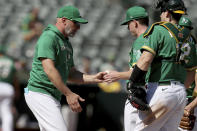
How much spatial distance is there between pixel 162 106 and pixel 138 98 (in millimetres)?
260

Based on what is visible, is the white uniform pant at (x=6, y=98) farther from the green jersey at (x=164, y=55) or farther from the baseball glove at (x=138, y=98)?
the green jersey at (x=164, y=55)

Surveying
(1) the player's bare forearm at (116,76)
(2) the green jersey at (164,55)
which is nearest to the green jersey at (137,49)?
(1) the player's bare forearm at (116,76)

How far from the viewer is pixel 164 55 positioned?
400 centimetres

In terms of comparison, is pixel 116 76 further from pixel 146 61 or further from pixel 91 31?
pixel 91 31

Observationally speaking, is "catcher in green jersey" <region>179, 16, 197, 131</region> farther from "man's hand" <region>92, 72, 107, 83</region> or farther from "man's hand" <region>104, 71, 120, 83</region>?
"man's hand" <region>92, 72, 107, 83</region>

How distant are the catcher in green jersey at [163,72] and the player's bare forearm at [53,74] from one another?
80 centimetres

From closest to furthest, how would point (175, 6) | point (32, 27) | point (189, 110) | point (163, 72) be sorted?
1. point (163, 72)
2. point (175, 6)
3. point (189, 110)
4. point (32, 27)

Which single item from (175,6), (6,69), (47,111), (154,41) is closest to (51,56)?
(47,111)

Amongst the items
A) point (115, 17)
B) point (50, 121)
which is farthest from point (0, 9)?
point (50, 121)

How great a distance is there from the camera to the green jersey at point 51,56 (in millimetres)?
4395

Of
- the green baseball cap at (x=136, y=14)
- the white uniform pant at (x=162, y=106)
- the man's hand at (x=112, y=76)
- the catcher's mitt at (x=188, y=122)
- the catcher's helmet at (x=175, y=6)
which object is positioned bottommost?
the catcher's mitt at (x=188, y=122)

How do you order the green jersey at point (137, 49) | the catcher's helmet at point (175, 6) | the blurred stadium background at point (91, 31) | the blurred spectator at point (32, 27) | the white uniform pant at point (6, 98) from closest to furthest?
the catcher's helmet at point (175, 6)
the green jersey at point (137, 49)
the white uniform pant at point (6, 98)
the blurred stadium background at point (91, 31)
the blurred spectator at point (32, 27)

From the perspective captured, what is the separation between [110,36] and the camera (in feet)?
46.9

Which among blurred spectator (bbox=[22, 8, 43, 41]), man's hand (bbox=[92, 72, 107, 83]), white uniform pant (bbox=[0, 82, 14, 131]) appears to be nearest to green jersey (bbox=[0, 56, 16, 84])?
white uniform pant (bbox=[0, 82, 14, 131])
